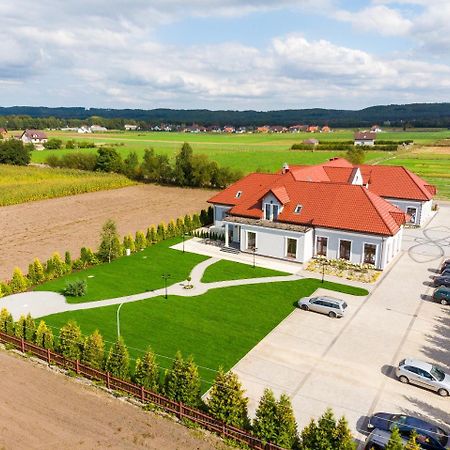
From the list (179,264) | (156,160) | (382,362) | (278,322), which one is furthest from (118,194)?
(382,362)

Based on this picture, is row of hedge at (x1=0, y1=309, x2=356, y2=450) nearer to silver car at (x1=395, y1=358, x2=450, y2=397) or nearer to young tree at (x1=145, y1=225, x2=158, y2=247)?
silver car at (x1=395, y1=358, x2=450, y2=397)

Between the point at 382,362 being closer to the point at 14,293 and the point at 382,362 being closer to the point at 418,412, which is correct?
the point at 418,412

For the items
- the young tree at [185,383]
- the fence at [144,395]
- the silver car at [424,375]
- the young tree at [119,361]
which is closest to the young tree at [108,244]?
the fence at [144,395]

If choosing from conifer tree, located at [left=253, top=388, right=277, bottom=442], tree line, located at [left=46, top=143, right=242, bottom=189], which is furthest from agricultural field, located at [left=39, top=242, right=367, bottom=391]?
tree line, located at [left=46, top=143, right=242, bottom=189]

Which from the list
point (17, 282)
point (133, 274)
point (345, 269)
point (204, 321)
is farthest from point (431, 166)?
point (17, 282)

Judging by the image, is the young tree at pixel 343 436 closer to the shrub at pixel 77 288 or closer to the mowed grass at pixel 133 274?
the mowed grass at pixel 133 274
